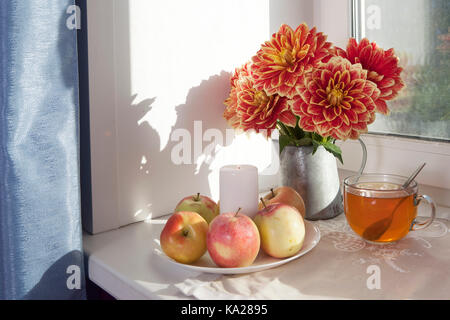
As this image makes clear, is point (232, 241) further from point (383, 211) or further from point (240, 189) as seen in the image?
point (383, 211)

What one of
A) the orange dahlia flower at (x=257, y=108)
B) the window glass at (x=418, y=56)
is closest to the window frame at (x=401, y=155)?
the window glass at (x=418, y=56)

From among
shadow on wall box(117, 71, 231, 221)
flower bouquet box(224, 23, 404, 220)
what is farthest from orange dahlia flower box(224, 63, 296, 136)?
shadow on wall box(117, 71, 231, 221)

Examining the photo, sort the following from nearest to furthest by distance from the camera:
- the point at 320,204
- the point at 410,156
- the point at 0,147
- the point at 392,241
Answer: the point at 0,147
the point at 392,241
the point at 320,204
the point at 410,156

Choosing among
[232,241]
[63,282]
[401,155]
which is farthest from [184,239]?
[401,155]

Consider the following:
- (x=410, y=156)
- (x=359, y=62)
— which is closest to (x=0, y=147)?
(x=359, y=62)

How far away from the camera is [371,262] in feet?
2.57

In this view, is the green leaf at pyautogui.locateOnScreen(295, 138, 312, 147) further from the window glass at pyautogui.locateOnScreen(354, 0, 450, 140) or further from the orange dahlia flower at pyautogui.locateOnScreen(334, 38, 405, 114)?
the window glass at pyautogui.locateOnScreen(354, 0, 450, 140)

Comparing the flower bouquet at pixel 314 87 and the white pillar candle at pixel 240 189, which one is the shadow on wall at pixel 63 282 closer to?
the white pillar candle at pixel 240 189

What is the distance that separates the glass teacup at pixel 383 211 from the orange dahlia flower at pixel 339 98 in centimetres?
11

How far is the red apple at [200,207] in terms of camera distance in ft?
2.84

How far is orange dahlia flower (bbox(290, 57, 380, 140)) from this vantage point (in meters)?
0.84

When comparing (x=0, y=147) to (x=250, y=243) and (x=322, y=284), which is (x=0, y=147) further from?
(x=322, y=284)

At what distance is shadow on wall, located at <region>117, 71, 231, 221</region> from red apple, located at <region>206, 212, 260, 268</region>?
0.95 feet

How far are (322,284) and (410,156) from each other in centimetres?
55
